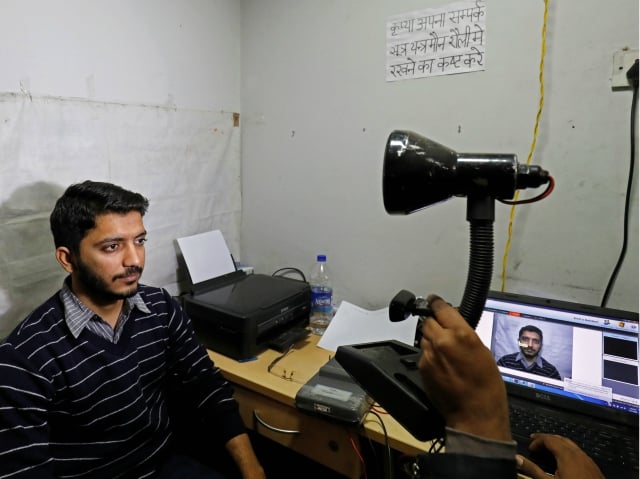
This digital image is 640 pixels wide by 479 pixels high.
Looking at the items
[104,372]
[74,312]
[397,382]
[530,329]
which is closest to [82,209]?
[74,312]

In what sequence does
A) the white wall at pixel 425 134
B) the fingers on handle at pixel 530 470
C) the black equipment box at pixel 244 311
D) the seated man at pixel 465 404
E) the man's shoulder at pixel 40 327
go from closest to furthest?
the seated man at pixel 465 404
the fingers on handle at pixel 530 470
the man's shoulder at pixel 40 327
the white wall at pixel 425 134
the black equipment box at pixel 244 311

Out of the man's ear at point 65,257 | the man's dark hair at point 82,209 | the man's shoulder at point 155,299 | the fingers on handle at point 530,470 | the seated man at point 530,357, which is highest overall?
the man's dark hair at point 82,209

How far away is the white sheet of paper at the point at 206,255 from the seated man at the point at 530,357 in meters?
1.13

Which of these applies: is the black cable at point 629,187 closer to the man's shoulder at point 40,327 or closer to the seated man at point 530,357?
the seated man at point 530,357

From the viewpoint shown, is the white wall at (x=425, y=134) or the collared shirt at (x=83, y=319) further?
the white wall at (x=425, y=134)

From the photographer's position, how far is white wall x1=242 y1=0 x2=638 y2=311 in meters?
1.24

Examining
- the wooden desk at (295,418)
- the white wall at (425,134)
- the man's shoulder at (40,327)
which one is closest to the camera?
the man's shoulder at (40,327)

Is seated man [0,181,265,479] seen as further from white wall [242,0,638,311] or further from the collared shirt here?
white wall [242,0,638,311]

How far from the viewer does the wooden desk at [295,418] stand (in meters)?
1.09

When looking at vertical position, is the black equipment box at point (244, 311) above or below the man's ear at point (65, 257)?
below

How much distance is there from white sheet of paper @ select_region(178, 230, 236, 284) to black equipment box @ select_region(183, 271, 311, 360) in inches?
2.2

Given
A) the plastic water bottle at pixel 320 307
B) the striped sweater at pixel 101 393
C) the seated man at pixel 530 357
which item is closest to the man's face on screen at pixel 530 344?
the seated man at pixel 530 357

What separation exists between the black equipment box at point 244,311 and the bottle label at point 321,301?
0.06 meters

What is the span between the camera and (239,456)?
121 cm
